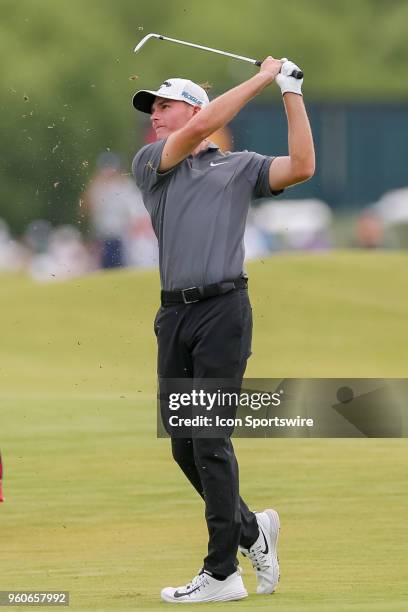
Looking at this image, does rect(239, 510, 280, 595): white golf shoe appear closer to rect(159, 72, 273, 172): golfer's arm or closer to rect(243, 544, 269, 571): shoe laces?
rect(243, 544, 269, 571): shoe laces

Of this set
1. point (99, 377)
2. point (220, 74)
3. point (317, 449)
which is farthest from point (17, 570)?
point (220, 74)

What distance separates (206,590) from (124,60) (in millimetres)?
66575

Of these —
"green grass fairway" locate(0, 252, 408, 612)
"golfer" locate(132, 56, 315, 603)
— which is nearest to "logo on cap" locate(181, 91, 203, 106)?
"golfer" locate(132, 56, 315, 603)

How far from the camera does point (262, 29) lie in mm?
71625

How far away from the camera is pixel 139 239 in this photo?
36.5m

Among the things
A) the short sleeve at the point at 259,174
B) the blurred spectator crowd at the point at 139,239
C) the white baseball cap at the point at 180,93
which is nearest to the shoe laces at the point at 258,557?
Answer: the short sleeve at the point at 259,174

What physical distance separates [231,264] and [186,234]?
0.66ft

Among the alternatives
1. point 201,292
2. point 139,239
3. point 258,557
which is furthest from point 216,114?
point 139,239

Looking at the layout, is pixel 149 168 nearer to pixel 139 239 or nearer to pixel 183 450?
pixel 183 450

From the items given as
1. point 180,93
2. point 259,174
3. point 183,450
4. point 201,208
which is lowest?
point 183,450

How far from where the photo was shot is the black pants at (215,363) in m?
6.29

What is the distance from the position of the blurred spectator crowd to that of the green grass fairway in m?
15.4

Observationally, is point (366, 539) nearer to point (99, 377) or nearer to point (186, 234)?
point (186, 234)

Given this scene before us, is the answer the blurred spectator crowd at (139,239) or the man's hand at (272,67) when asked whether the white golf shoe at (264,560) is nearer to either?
the man's hand at (272,67)
